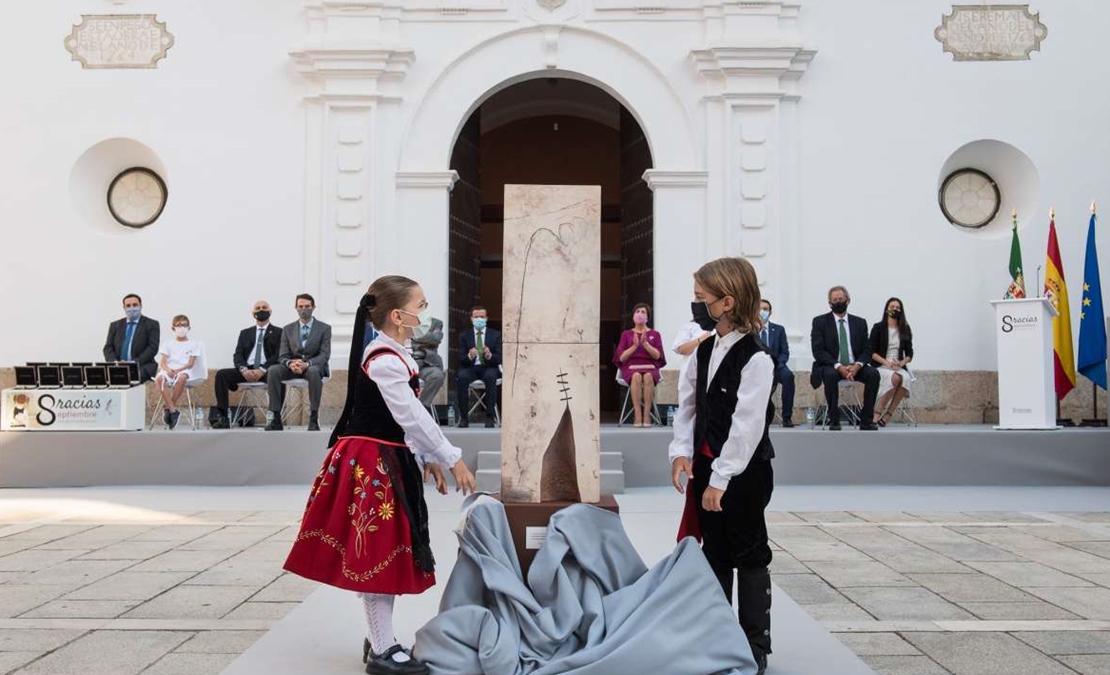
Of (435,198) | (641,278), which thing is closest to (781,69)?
(641,278)

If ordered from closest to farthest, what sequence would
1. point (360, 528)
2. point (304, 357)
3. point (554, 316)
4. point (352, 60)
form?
point (360, 528) < point (554, 316) < point (304, 357) < point (352, 60)

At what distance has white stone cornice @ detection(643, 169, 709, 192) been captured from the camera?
11.3 m

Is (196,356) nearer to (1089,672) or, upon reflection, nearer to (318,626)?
(318,626)

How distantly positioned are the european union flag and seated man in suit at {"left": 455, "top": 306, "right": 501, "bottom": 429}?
602 centimetres

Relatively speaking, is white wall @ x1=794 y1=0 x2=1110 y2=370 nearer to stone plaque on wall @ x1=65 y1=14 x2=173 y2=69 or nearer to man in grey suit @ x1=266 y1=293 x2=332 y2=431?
man in grey suit @ x1=266 y1=293 x2=332 y2=431

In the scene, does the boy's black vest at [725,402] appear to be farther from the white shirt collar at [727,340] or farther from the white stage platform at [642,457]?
the white stage platform at [642,457]

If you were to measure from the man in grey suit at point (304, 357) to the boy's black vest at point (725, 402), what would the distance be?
6.73m

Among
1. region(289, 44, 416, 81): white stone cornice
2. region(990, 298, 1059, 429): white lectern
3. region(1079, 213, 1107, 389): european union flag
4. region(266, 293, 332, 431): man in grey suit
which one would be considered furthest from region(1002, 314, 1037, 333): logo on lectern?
region(289, 44, 416, 81): white stone cornice

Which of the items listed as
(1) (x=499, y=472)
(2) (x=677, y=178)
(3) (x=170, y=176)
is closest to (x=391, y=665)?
(1) (x=499, y=472)

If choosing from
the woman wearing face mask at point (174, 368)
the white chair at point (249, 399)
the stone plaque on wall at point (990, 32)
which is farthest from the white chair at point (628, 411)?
the stone plaque on wall at point (990, 32)

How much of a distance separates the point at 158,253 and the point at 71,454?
2.90 meters

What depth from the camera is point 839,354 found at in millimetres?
10023

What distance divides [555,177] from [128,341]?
9503mm

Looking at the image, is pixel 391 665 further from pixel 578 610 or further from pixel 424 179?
pixel 424 179
